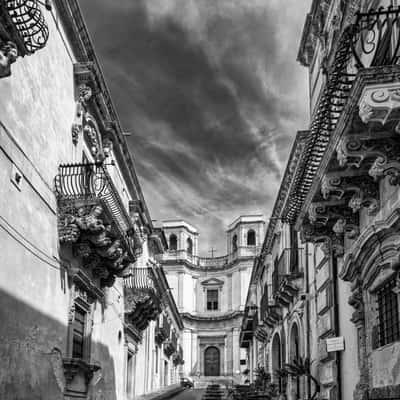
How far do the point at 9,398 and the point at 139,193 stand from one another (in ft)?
40.1

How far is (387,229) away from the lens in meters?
8.00

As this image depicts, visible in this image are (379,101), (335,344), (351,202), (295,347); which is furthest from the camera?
(295,347)

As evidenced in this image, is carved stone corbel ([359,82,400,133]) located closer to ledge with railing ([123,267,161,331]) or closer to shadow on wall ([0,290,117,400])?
shadow on wall ([0,290,117,400])

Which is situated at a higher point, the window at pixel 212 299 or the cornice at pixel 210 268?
the cornice at pixel 210 268

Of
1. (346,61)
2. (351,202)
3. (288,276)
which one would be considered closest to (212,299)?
(288,276)

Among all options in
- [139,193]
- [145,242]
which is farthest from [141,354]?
[139,193]

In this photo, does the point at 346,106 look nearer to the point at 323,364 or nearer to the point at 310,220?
the point at 310,220

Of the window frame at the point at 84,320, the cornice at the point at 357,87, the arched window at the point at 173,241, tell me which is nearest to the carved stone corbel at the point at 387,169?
the cornice at the point at 357,87

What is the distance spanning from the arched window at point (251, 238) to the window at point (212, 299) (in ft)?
18.0

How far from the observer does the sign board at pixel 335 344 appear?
10453 mm

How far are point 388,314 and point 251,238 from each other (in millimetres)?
46737

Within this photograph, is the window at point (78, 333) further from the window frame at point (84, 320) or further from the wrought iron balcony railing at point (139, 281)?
the wrought iron balcony railing at point (139, 281)

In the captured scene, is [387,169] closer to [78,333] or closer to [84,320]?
[78,333]

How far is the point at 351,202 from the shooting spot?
9.00m
